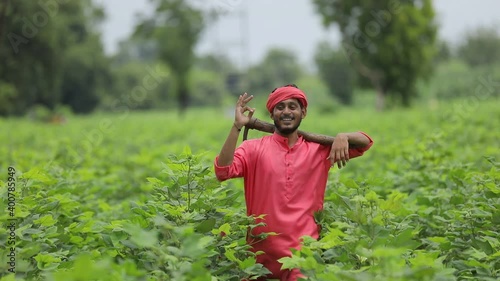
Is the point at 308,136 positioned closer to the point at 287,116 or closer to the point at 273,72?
the point at 287,116

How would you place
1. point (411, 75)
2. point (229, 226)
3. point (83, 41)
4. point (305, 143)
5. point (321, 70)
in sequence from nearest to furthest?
point (229, 226)
point (305, 143)
point (411, 75)
point (83, 41)
point (321, 70)

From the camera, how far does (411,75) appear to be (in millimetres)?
38938

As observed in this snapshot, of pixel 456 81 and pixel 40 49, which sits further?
pixel 456 81

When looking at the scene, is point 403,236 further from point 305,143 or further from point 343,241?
point 305,143

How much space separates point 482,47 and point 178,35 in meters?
39.1

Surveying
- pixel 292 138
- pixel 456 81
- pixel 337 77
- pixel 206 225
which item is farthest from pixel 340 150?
pixel 337 77

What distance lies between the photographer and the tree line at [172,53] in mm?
33094

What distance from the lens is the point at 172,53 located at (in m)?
52.8

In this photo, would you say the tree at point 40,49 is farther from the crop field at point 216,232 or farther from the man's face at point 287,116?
the man's face at point 287,116

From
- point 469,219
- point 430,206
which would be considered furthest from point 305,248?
point 430,206

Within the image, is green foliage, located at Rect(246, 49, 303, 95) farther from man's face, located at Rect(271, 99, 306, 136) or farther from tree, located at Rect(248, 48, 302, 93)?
man's face, located at Rect(271, 99, 306, 136)

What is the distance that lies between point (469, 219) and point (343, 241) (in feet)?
4.50

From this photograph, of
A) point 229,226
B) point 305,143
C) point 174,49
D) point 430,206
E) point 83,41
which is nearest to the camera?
point 229,226

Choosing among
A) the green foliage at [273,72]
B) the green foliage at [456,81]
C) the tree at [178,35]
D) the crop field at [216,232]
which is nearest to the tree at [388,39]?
the green foliage at [456,81]
